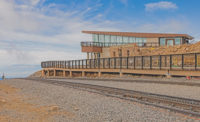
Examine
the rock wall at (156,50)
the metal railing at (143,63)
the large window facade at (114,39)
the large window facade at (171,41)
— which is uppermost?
the large window facade at (114,39)

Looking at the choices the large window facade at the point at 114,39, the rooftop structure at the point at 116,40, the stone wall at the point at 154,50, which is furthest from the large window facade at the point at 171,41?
the stone wall at the point at 154,50

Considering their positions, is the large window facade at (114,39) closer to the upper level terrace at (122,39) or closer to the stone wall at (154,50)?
the upper level terrace at (122,39)

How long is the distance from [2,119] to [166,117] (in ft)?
19.0

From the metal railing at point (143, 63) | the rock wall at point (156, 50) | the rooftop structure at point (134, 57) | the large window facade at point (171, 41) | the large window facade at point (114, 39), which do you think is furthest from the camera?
the large window facade at point (114, 39)

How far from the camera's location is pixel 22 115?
306 inches

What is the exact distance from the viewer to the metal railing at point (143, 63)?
22.0 m

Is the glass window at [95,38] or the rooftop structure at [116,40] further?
the glass window at [95,38]

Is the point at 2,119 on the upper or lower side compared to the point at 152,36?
lower

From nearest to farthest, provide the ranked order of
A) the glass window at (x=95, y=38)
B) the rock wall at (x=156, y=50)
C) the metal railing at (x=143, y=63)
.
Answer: the metal railing at (x=143, y=63), the rock wall at (x=156, y=50), the glass window at (x=95, y=38)

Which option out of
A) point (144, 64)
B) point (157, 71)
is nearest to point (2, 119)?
point (157, 71)

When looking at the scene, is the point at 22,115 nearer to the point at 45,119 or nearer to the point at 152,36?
the point at 45,119

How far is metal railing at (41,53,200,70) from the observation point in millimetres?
21967

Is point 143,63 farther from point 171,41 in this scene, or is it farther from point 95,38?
point 95,38

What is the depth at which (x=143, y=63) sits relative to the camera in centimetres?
2650
